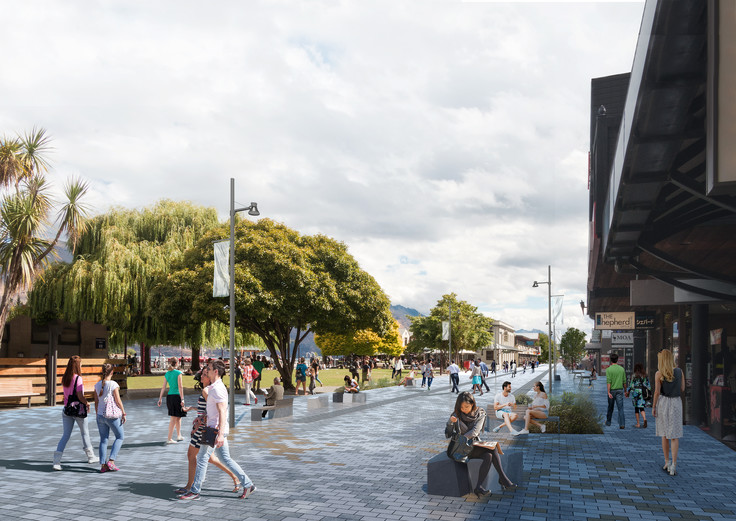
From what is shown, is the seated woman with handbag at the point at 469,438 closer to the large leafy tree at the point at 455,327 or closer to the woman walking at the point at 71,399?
the woman walking at the point at 71,399

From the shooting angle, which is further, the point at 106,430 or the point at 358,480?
the point at 106,430

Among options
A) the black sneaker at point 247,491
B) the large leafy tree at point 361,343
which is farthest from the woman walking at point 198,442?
the large leafy tree at point 361,343

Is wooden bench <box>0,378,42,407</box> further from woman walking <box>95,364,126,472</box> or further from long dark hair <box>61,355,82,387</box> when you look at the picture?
woman walking <box>95,364,126,472</box>

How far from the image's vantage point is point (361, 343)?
7900 centimetres

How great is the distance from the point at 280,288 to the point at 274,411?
10421 mm

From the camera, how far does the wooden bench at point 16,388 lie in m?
21.1

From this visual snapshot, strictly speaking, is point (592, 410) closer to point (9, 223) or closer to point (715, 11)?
point (715, 11)

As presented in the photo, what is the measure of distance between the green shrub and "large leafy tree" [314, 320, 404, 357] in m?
60.6

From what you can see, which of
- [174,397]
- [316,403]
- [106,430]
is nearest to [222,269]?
[174,397]

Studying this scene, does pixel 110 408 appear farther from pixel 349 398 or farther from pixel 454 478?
pixel 349 398

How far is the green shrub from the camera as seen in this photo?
1429 centimetres

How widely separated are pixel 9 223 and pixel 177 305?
25.5ft

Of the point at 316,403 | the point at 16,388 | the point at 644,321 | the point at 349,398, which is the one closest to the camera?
the point at 316,403

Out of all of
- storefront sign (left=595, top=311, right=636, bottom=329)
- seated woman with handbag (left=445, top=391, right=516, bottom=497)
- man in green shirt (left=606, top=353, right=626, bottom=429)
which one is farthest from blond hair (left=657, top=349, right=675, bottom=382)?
storefront sign (left=595, top=311, right=636, bottom=329)
